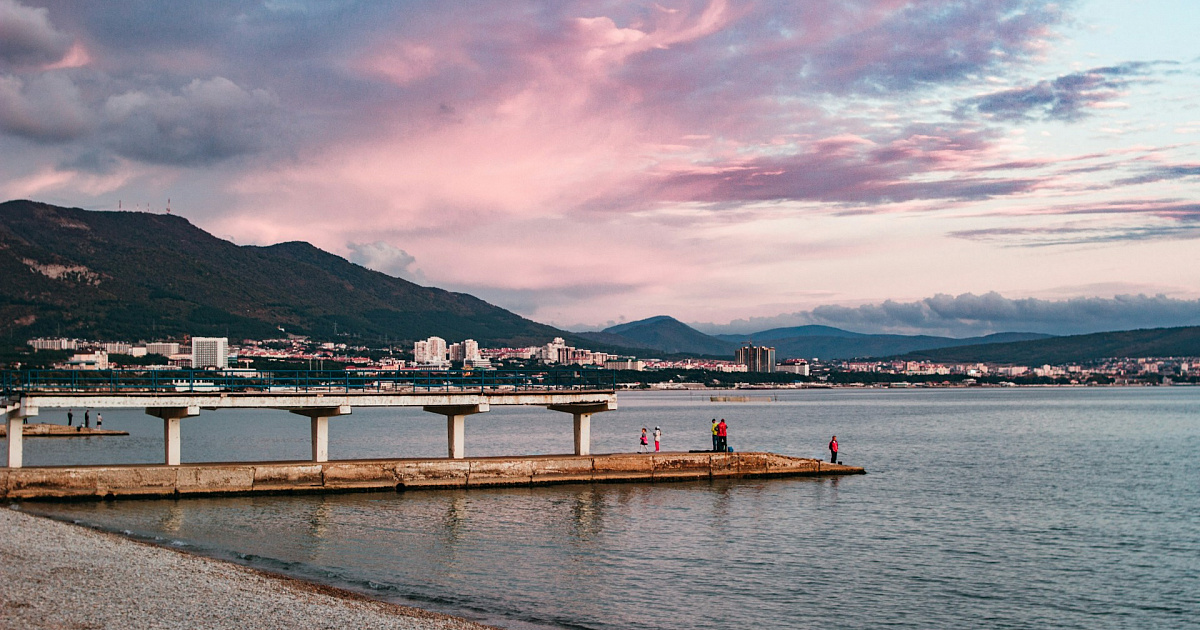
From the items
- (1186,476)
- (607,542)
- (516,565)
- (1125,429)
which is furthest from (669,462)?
(1125,429)

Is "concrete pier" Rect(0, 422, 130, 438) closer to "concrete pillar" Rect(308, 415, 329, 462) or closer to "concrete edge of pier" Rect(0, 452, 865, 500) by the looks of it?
"concrete pillar" Rect(308, 415, 329, 462)

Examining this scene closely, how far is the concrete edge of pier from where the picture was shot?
3422 centimetres

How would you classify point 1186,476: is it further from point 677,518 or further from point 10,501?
point 10,501

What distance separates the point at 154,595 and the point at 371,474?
67.0 feet

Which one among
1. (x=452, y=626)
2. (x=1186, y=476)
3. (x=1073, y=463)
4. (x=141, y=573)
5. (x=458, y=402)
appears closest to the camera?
(x=452, y=626)

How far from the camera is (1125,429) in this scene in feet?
323

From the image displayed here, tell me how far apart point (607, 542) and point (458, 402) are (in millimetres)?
14460

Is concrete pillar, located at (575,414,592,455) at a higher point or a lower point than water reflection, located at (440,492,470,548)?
higher

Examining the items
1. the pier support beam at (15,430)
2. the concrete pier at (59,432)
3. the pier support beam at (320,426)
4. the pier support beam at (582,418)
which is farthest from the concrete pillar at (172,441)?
the concrete pier at (59,432)

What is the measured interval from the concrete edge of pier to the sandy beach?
10.6 metres

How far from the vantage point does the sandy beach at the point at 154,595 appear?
15664 mm

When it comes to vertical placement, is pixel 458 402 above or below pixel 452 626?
above

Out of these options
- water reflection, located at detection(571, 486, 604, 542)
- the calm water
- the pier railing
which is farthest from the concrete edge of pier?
the pier railing

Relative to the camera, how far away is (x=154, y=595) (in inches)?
700
